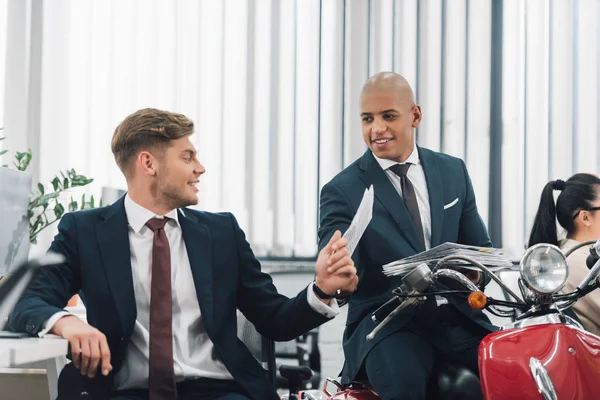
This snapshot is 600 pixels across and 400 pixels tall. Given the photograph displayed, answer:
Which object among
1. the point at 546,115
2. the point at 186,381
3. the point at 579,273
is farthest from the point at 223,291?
the point at 546,115

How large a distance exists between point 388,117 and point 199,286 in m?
0.77

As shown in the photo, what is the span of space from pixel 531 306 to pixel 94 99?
338 cm

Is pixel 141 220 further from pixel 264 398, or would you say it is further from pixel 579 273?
pixel 579 273

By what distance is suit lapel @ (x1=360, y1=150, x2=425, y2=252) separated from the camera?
6.65 feet

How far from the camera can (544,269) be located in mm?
1473

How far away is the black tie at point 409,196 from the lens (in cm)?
207

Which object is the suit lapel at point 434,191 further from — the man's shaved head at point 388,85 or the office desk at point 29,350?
the office desk at point 29,350

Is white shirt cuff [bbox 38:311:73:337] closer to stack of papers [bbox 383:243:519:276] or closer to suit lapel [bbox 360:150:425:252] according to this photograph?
stack of papers [bbox 383:243:519:276]

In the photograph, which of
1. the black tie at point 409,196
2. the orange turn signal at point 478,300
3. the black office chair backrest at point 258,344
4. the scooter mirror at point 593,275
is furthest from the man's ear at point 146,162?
the scooter mirror at point 593,275

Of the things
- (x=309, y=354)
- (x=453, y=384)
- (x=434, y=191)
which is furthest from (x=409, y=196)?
(x=309, y=354)

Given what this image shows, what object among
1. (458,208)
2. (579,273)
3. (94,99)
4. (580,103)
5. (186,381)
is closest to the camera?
(186,381)

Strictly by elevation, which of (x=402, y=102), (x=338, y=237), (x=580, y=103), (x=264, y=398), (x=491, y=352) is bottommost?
(x=264, y=398)

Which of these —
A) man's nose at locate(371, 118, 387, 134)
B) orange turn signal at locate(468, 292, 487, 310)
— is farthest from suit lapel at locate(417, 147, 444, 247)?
orange turn signal at locate(468, 292, 487, 310)

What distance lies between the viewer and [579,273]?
7.74 ft
